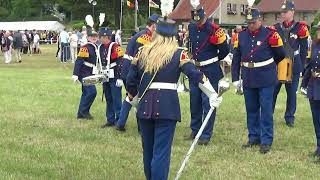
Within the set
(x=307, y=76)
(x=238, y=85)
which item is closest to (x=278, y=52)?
(x=307, y=76)

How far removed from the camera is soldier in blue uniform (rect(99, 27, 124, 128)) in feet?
35.8

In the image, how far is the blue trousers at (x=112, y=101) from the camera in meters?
11.0

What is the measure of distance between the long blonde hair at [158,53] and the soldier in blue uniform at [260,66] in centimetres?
278

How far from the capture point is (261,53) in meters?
8.77

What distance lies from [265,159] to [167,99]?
2.65 metres

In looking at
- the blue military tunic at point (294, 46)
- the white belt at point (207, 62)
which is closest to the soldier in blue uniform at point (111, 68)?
the white belt at point (207, 62)

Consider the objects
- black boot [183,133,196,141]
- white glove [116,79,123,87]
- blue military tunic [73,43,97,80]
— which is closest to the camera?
black boot [183,133,196,141]

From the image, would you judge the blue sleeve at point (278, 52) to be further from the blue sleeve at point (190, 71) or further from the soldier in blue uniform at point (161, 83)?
the blue sleeve at point (190, 71)

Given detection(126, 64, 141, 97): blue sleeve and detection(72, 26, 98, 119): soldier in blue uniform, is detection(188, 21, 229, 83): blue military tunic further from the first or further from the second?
detection(126, 64, 141, 97): blue sleeve

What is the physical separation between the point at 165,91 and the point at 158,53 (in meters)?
0.43

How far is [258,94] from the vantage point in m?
9.05

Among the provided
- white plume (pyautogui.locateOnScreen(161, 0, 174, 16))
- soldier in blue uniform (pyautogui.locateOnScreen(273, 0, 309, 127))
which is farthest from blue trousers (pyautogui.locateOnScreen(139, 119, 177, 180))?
soldier in blue uniform (pyautogui.locateOnScreen(273, 0, 309, 127))

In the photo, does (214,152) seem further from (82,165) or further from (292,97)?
(292,97)

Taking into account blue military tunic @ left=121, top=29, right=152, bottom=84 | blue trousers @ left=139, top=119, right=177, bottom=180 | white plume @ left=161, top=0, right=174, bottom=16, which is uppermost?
white plume @ left=161, top=0, right=174, bottom=16
